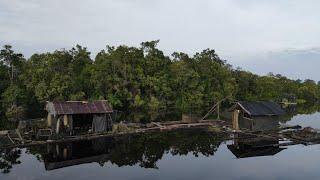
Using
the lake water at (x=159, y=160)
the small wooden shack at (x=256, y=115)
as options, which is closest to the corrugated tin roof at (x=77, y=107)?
the lake water at (x=159, y=160)

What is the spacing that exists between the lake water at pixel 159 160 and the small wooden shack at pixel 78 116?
370 cm

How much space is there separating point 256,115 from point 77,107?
19.9 metres

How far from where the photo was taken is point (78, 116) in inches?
1710

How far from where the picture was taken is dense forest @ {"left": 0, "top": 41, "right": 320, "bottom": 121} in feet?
200

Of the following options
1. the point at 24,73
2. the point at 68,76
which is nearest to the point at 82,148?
the point at 68,76

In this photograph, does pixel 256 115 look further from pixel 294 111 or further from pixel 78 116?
pixel 294 111

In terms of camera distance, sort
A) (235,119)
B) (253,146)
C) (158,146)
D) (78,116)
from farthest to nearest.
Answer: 1. (235,119)
2. (78,116)
3. (158,146)
4. (253,146)

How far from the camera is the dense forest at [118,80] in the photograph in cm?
6103

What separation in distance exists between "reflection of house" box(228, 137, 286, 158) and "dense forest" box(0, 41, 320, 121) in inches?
951

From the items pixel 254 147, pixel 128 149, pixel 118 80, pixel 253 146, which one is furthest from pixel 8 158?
pixel 118 80

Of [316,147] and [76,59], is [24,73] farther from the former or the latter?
[316,147]

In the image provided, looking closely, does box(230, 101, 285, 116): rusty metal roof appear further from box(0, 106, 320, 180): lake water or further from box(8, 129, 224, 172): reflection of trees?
box(0, 106, 320, 180): lake water

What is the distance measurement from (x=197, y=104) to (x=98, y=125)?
Result: 38.4m

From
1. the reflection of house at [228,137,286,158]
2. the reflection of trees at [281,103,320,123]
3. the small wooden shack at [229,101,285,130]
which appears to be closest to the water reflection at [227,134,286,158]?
the reflection of house at [228,137,286,158]
